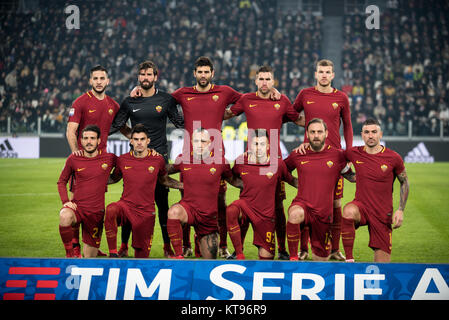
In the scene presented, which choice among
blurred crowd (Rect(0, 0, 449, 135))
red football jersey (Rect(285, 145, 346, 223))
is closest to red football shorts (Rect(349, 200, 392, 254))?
red football jersey (Rect(285, 145, 346, 223))

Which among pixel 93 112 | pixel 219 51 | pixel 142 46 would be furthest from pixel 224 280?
pixel 142 46

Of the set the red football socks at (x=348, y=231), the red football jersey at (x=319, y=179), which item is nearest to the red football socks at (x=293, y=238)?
the red football jersey at (x=319, y=179)

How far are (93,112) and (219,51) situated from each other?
17.9 m

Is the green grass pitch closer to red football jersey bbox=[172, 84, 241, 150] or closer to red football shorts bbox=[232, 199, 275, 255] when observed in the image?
red football shorts bbox=[232, 199, 275, 255]

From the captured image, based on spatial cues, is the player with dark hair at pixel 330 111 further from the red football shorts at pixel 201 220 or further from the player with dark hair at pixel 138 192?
the player with dark hair at pixel 138 192

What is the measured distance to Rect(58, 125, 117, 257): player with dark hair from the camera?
5.88 m

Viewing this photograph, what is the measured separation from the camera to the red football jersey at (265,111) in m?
6.21

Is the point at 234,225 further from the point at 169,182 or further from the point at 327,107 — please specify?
the point at 327,107

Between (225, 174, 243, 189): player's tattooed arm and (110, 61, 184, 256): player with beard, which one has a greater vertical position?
(110, 61, 184, 256): player with beard

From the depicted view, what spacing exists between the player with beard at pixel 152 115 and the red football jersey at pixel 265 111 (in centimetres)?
78

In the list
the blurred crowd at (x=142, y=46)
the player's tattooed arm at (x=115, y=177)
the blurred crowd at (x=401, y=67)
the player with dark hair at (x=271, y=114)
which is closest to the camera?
the player's tattooed arm at (x=115, y=177)

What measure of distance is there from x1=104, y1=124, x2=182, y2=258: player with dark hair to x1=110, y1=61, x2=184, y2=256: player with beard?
32 centimetres
